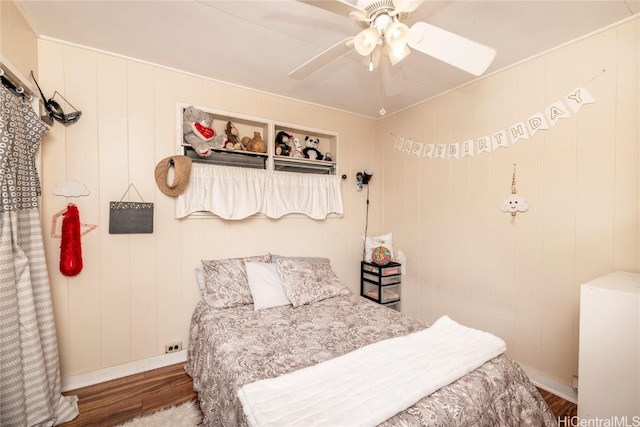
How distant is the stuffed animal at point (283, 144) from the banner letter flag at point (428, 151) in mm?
1427

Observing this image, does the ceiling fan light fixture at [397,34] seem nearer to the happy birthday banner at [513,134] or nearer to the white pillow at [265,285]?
the happy birthday banner at [513,134]

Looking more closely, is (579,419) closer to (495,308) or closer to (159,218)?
(495,308)

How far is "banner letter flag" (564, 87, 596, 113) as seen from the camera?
193 centimetres

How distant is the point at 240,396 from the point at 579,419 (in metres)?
1.91

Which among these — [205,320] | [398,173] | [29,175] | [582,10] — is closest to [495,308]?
[398,173]

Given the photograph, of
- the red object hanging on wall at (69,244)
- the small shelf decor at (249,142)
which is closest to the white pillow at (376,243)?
the small shelf decor at (249,142)

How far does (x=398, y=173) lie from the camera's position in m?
3.32

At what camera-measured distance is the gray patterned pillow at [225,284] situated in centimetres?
227

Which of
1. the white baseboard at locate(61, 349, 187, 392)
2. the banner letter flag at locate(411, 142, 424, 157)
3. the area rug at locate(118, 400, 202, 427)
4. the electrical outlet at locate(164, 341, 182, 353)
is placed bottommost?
the area rug at locate(118, 400, 202, 427)

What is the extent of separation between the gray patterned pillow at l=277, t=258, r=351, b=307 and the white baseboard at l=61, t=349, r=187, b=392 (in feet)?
3.62

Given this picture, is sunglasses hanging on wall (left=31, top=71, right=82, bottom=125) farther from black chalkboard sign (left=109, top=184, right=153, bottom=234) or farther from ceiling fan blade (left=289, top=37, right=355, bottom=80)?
ceiling fan blade (left=289, top=37, right=355, bottom=80)

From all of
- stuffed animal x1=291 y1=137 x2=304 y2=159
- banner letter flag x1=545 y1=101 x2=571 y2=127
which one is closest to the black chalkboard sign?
stuffed animal x1=291 y1=137 x2=304 y2=159

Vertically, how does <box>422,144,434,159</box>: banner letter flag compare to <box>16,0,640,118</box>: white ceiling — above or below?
below

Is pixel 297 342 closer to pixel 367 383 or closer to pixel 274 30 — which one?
pixel 367 383
